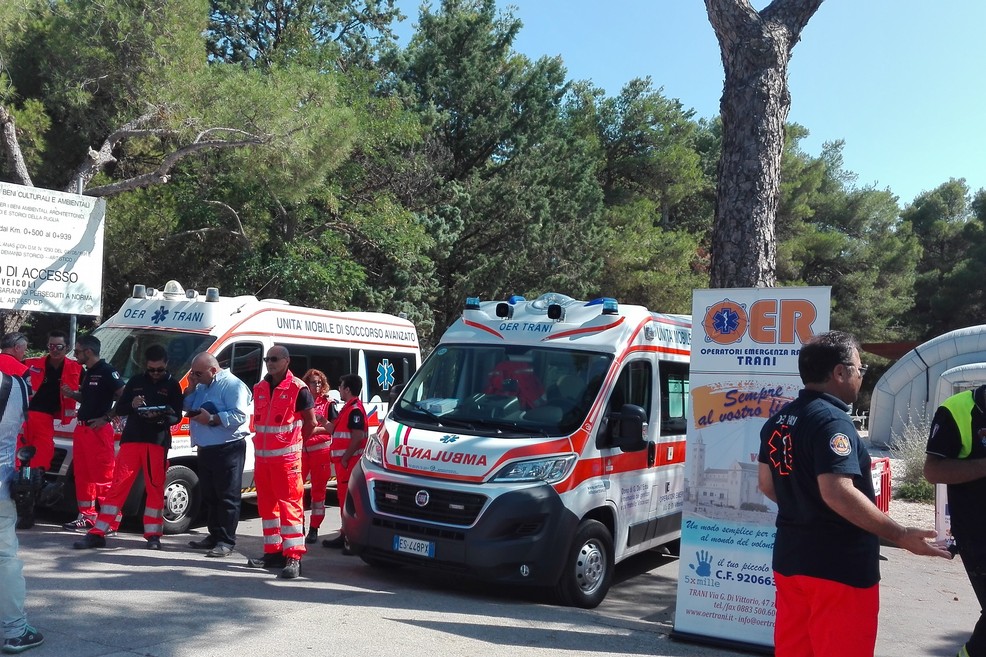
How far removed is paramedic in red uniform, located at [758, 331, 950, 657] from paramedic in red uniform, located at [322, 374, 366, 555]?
17.6ft

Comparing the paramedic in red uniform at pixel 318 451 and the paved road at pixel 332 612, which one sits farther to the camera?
the paramedic in red uniform at pixel 318 451

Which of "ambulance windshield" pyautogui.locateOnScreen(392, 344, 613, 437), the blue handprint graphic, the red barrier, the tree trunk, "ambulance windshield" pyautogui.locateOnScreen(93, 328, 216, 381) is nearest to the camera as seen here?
the blue handprint graphic

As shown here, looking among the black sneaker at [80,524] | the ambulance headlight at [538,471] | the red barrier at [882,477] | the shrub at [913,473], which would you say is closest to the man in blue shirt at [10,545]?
the ambulance headlight at [538,471]

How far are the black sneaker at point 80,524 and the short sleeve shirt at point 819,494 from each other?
23.6ft

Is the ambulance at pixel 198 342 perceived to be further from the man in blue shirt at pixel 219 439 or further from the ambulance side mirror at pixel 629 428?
the ambulance side mirror at pixel 629 428

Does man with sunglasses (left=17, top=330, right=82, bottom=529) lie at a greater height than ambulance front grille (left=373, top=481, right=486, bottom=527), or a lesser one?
greater

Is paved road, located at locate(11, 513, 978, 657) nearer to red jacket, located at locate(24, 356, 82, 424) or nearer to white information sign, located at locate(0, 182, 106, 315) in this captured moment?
red jacket, located at locate(24, 356, 82, 424)

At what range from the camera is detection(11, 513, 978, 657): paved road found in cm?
563

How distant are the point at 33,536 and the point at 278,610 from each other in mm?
3493

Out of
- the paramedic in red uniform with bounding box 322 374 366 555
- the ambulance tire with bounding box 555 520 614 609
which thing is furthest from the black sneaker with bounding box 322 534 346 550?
the ambulance tire with bounding box 555 520 614 609

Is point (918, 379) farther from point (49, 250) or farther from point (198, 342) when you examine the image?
point (49, 250)

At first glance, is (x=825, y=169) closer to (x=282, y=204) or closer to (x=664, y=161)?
(x=664, y=161)

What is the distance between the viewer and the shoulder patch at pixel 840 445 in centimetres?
360

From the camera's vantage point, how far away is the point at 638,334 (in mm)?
7906
